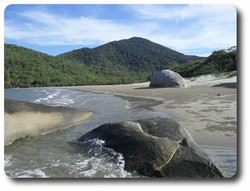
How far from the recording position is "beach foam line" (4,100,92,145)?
6680 mm

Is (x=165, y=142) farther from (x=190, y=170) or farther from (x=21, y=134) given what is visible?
(x=21, y=134)

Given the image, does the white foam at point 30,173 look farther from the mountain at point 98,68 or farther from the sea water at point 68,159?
the mountain at point 98,68

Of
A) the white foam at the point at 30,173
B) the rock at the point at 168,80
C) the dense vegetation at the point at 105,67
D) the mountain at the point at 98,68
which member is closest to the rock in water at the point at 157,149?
the white foam at the point at 30,173

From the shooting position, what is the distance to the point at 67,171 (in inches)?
179

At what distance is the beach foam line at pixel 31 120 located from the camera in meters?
6.68

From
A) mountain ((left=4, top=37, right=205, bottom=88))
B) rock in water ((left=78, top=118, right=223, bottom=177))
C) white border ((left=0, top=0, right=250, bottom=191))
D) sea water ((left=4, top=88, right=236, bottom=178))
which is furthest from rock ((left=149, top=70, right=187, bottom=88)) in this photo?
white border ((left=0, top=0, right=250, bottom=191))

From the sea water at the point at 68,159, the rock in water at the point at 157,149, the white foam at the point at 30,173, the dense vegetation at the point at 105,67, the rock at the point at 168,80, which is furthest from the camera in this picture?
the dense vegetation at the point at 105,67

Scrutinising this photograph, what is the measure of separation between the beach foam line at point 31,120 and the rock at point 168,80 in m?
15.0

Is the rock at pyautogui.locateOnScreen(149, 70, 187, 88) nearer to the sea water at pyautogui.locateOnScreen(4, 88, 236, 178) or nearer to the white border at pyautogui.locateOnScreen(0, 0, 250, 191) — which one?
the sea water at pyautogui.locateOnScreen(4, 88, 236, 178)

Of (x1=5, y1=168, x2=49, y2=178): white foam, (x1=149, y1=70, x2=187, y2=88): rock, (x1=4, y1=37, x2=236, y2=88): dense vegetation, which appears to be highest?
(x1=4, y1=37, x2=236, y2=88): dense vegetation

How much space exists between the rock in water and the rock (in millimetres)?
18264
